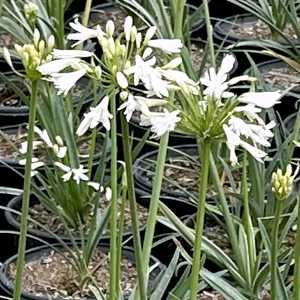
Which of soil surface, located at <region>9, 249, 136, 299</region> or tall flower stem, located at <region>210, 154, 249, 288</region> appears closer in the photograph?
tall flower stem, located at <region>210, 154, 249, 288</region>

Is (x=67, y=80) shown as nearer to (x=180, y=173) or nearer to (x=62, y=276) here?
(x=62, y=276)

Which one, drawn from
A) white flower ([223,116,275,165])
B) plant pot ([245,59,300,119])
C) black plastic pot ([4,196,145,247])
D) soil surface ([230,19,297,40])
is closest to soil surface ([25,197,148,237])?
black plastic pot ([4,196,145,247])

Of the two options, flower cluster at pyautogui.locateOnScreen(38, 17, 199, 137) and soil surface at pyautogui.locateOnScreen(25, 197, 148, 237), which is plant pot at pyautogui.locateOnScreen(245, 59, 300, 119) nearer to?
soil surface at pyautogui.locateOnScreen(25, 197, 148, 237)

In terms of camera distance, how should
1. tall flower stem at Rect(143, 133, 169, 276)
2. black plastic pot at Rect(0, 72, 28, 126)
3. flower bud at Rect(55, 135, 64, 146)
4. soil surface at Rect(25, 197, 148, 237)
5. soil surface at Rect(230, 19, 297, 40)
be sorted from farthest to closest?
soil surface at Rect(230, 19, 297, 40)
black plastic pot at Rect(0, 72, 28, 126)
soil surface at Rect(25, 197, 148, 237)
flower bud at Rect(55, 135, 64, 146)
tall flower stem at Rect(143, 133, 169, 276)

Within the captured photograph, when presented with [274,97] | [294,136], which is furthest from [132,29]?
[294,136]

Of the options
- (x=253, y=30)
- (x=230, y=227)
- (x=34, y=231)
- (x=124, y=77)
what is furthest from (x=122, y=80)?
(x=253, y=30)
